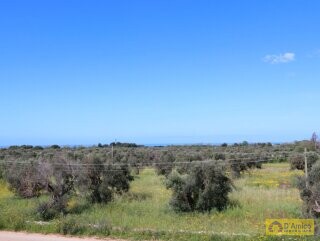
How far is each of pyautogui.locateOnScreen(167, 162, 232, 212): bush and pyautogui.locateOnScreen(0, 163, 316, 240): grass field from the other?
0.63 metres

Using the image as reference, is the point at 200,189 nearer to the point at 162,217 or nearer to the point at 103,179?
the point at 162,217

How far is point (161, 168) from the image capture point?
3841cm

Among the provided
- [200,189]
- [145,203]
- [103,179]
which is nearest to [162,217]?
[200,189]

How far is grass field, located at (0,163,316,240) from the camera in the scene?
1362cm

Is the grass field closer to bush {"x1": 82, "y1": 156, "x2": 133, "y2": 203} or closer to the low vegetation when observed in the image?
the low vegetation

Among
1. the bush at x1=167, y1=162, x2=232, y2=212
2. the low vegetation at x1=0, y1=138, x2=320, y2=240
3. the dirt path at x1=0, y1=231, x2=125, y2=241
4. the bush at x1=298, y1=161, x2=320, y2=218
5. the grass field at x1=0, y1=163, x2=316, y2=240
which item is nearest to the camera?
the dirt path at x1=0, y1=231, x2=125, y2=241

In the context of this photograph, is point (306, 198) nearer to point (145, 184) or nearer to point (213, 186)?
point (213, 186)

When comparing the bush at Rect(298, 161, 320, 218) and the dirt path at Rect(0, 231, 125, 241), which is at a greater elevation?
the bush at Rect(298, 161, 320, 218)

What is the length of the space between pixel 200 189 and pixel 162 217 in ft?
9.76

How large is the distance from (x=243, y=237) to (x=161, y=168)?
26.0m

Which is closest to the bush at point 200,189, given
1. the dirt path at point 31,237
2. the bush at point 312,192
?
the bush at point 312,192

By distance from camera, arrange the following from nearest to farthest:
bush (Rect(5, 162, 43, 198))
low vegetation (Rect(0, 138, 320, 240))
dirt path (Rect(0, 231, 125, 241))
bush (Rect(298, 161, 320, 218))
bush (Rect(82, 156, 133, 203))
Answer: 1. dirt path (Rect(0, 231, 125, 241))
2. low vegetation (Rect(0, 138, 320, 240))
3. bush (Rect(298, 161, 320, 218))
4. bush (Rect(82, 156, 133, 203))
5. bush (Rect(5, 162, 43, 198))

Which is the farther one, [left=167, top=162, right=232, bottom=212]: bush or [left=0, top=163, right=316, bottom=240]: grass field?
[left=167, top=162, right=232, bottom=212]: bush

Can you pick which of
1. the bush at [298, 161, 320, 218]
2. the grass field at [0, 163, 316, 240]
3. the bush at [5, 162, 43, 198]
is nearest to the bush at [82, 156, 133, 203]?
the grass field at [0, 163, 316, 240]
